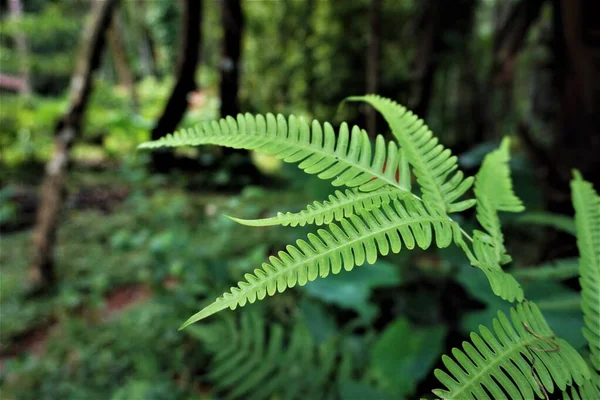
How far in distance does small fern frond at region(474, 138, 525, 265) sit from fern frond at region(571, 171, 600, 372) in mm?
89

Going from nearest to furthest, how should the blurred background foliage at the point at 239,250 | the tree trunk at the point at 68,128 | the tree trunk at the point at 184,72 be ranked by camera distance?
the blurred background foliage at the point at 239,250
the tree trunk at the point at 68,128
the tree trunk at the point at 184,72

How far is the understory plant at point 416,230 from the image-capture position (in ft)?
1.28

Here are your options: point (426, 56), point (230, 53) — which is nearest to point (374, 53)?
point (426, 56)

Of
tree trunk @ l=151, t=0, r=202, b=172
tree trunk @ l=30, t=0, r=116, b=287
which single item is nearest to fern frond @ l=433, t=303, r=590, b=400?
tree trunk @ l=30, t=0, r=116, b=287

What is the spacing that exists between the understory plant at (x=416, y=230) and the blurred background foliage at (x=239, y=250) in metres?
0.23

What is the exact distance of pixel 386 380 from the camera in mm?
1149

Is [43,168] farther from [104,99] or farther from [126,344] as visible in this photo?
[126,344]

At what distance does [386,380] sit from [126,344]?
1.16 meters

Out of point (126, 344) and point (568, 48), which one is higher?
point (568, 48)

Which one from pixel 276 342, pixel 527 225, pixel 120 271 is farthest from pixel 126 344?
pixel 527 225

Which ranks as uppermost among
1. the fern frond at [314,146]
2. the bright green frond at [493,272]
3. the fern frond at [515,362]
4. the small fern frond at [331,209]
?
the fern frond at [314,146]

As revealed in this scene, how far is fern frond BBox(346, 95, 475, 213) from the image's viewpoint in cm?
51

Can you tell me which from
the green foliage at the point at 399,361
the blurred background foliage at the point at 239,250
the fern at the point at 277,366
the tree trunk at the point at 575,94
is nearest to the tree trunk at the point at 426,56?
the blurred background foliage at the point at 239,250

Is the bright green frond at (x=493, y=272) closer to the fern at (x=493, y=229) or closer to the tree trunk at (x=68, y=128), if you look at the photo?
the fern at (x=493, y=229)
